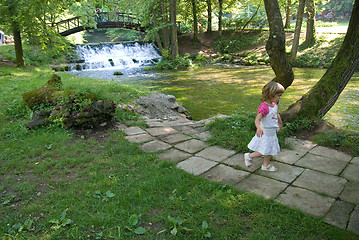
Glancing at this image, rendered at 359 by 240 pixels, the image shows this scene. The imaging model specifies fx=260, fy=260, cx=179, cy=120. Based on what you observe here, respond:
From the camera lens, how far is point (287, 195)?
2.87m

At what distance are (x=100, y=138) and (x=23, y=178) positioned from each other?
1.52 m

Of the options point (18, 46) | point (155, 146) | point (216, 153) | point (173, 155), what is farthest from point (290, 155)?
point (18, 46)

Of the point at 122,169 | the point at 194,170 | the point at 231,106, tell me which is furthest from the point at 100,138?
the point at 231,106

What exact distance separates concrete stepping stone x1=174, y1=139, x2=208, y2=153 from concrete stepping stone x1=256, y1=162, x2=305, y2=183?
3.75 feet

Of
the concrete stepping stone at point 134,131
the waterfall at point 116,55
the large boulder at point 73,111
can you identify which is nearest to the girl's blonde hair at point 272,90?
the concrete stepping stone at point 134,131

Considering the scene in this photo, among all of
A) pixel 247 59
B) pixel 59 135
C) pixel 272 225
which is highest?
pixel 247 59

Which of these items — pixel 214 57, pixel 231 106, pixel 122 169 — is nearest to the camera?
pixel 122 169

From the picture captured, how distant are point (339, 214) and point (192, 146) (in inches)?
92.5

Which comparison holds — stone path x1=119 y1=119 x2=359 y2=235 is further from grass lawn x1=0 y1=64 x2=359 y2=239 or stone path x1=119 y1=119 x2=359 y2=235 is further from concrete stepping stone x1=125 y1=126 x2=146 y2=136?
grass lawn x1=0 y1=64 x2=359 y2=239

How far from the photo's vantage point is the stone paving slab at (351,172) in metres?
3.21

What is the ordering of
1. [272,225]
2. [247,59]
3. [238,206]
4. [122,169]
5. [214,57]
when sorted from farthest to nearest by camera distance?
[214,57] < [247,59] < [122,169] < [238,206] < [272,225]

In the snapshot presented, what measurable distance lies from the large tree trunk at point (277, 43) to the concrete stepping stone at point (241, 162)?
1.92 m

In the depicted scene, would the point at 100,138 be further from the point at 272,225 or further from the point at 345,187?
the point at 345,187

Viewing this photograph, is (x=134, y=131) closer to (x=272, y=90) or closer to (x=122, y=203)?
(x=122, y=203)
